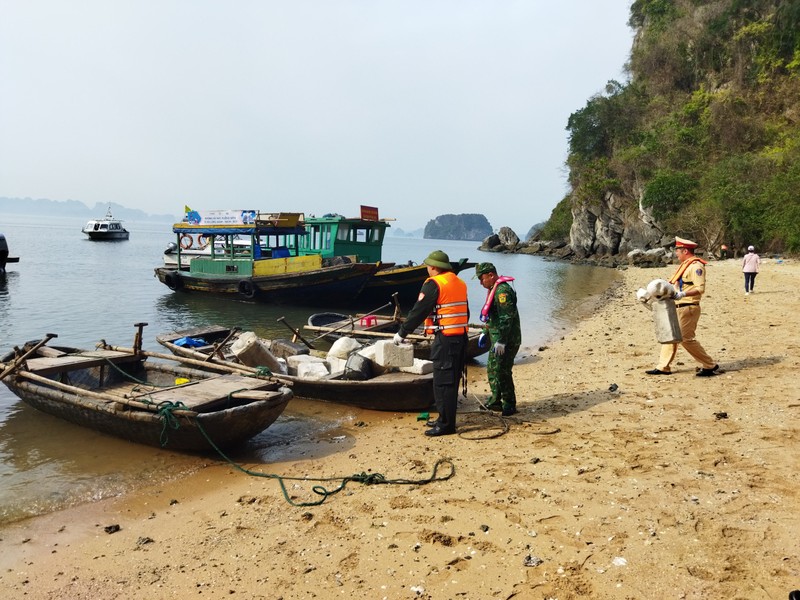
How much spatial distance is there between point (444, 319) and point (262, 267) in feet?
52.4

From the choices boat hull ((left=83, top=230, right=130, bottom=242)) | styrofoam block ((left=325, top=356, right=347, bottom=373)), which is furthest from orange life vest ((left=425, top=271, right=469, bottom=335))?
boat hull ((left=83, top=230, right=130, bottom=242))

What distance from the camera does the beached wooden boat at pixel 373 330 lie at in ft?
33.1

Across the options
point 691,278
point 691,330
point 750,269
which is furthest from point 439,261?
point 750,269

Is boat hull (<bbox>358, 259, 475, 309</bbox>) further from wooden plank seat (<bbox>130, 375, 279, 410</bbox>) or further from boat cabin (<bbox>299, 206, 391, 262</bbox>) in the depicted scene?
wooden plank seat (<bbox>130, 375, 279, 410</bbox>)

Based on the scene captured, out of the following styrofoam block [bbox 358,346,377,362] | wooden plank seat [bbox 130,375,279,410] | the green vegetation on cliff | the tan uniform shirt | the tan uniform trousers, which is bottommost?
wooden plank seat [bbox 130,375,279,410]

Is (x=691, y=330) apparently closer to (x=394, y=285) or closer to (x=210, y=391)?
(x=210, y=391)

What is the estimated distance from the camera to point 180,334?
444 inches

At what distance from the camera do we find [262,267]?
21.0 metres

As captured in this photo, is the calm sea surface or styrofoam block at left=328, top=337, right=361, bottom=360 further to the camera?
styrofoam block at left=328, top=337, right=361, bottom=360

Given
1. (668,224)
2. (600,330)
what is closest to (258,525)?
(600,330)

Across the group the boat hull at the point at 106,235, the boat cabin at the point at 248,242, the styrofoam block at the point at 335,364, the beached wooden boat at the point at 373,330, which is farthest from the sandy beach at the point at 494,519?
the boat hull at the point at 106,235

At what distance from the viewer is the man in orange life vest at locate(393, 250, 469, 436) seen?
19.9 feet

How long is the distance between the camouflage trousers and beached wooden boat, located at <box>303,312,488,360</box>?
291 centimetres

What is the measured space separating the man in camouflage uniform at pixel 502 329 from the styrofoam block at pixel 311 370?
2.93 meters
